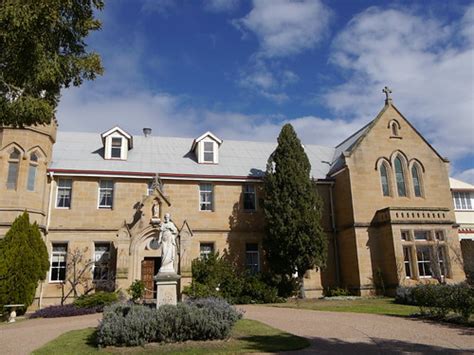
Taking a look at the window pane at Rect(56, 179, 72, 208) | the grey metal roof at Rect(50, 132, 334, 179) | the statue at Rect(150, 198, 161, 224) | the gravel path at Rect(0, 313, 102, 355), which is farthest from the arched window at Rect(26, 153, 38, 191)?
the gravel path at Rect(0, 313, 102, 355)

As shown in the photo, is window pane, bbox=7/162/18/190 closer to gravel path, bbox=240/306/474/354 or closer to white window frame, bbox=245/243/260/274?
white window frame, bbox=245/243/260/274

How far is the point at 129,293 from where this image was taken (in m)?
19.8

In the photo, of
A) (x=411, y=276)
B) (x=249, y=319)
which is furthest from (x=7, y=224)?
(x=411, y=276)

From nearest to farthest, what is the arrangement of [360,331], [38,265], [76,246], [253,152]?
[360,331]
[38,265]
[76,246]
[253,152]

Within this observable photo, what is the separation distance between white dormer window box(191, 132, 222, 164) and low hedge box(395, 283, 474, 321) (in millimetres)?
14492

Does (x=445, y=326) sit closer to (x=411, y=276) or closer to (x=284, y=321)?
(x=284, y=321)

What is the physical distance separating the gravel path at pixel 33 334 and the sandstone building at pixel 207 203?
579 centimetres

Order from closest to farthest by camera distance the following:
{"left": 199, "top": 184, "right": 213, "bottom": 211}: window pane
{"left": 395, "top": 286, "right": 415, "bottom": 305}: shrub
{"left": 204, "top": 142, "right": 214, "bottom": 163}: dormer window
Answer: {"left": 395, "top": 286, "right": 415, "bottom": 305}: shrub
{"left": 199, "top": 184, "right": 213, "bottom": 211}: window pane
{"left": 204, "top": 142, "right": 214, "bottom": 163}: dormer window

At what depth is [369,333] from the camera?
11367 millimetres

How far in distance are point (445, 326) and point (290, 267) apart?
10.2 meters

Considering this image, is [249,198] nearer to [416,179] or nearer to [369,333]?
[416,179]

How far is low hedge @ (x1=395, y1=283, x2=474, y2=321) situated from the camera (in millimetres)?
12859

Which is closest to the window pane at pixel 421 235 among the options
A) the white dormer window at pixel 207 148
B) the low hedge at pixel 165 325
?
the white dormer window at pixel 207 148

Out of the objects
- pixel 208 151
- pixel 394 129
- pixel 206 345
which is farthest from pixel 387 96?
pixel 206 345
